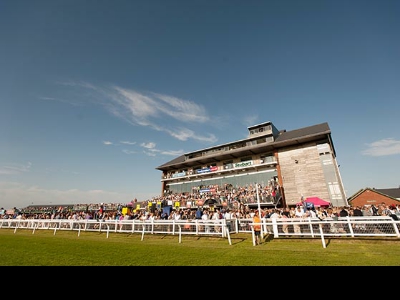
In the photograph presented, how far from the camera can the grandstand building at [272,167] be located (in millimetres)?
25203

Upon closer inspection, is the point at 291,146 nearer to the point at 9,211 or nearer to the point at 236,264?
the point at 236,264

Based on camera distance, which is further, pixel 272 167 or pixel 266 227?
pixel 272 167

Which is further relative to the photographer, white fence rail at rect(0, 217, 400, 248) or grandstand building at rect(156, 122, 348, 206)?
grandstand building at rect(156, 122, 348, 206)

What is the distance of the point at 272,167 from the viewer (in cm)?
2944

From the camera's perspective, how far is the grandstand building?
25.2 meters

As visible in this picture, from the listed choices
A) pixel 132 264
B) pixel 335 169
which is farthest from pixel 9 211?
pixel 335 169

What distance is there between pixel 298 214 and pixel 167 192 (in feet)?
95.8

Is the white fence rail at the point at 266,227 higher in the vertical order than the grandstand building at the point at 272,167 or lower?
lower

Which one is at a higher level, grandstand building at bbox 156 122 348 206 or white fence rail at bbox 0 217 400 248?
grandstand building at bbox 156 122 348 206

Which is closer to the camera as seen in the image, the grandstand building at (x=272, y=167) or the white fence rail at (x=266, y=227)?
the white fence rail at (x=266, y=227)

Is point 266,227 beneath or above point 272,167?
beneath

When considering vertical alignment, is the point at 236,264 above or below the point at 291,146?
below

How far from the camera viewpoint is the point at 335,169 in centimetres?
2488
